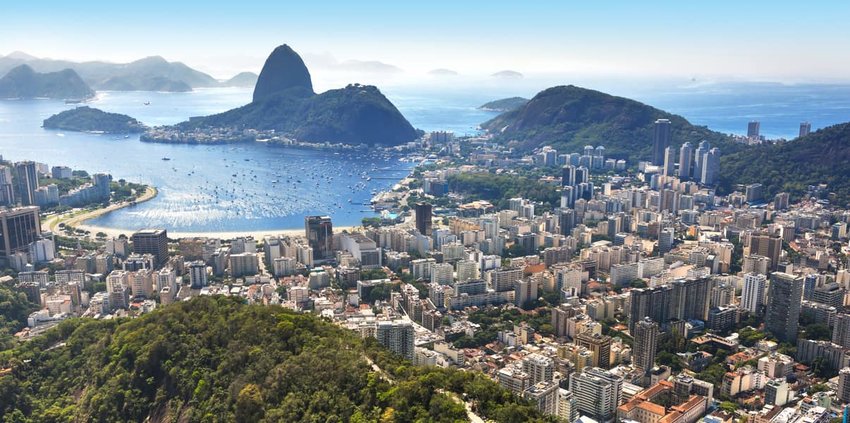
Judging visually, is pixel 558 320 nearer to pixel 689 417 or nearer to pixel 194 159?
pixel 689 417

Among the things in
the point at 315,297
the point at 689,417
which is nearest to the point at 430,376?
the point at 689,417

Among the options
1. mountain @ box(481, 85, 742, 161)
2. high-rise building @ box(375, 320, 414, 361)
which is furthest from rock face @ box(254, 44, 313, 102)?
high-rise building @ box(375, 320, 414, 361)

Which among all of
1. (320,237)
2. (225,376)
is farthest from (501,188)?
(225,376)

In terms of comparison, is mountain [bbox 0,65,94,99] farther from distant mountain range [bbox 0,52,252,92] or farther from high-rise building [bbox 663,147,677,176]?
high-rise building [bbox 663,147,677,176]

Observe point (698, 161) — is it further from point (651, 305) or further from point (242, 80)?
point (242, 80)

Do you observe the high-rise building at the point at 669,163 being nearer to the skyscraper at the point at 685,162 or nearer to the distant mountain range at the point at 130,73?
the skyscraper at the point at 685,162

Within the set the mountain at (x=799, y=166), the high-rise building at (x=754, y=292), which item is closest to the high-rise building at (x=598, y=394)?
the high-rise building at (x=754, y=292)
